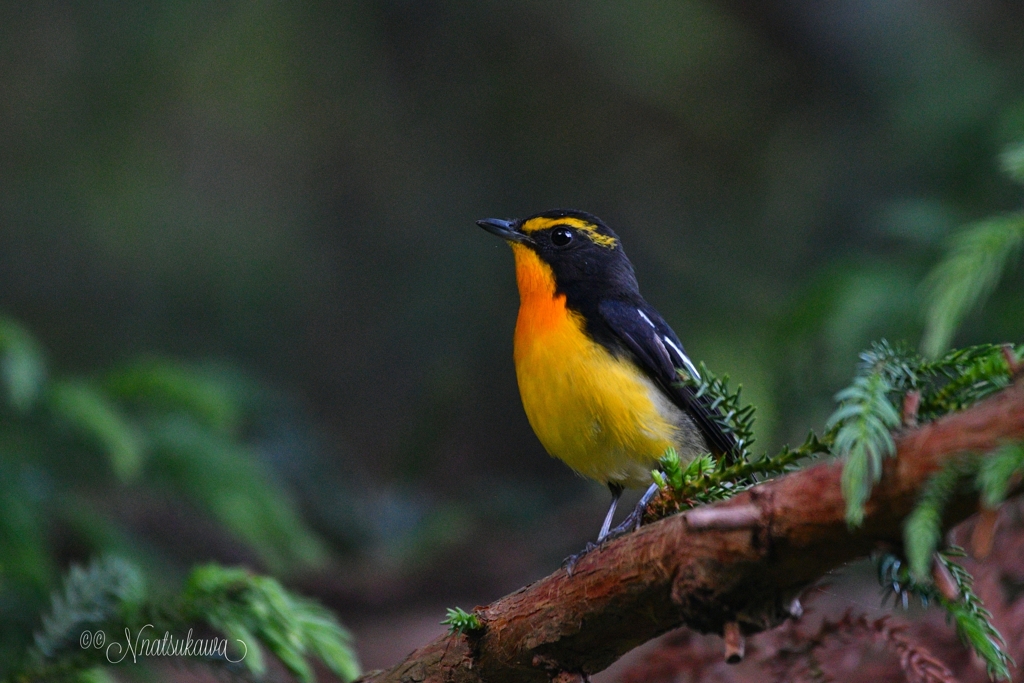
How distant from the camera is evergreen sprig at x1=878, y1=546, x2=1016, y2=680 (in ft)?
5.87

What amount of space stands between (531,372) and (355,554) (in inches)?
98.8

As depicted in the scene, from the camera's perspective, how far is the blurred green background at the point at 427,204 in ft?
17.7

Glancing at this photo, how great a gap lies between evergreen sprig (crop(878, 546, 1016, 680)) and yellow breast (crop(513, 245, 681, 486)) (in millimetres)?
1464

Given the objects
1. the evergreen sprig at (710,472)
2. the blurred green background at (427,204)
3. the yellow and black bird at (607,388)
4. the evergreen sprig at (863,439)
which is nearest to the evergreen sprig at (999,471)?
the evergreen sprig at (863,439)

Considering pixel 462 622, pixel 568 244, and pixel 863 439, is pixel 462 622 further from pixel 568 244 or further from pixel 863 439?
pixel 568 244

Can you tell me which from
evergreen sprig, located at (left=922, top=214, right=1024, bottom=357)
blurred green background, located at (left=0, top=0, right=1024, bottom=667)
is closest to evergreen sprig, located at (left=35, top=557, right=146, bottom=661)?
blurred green background, located at (left=0, top=0, right=1024, bottom=667)

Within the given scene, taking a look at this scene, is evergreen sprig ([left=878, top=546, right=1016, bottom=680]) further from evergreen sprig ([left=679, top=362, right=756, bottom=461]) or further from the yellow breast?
the yellow breast

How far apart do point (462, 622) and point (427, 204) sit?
15.3 feet

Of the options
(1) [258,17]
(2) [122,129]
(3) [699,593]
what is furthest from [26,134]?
(3) [699,593]

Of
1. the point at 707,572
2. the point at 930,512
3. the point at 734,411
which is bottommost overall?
the point at 930,512

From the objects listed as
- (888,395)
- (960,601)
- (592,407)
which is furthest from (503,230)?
(960,601)

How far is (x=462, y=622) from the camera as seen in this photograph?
96.2 inches

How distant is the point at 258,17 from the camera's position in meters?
6.46

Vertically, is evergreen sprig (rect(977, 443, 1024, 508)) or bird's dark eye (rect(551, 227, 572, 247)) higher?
bird's dark eye (rect(551, 227, 572, 247))
